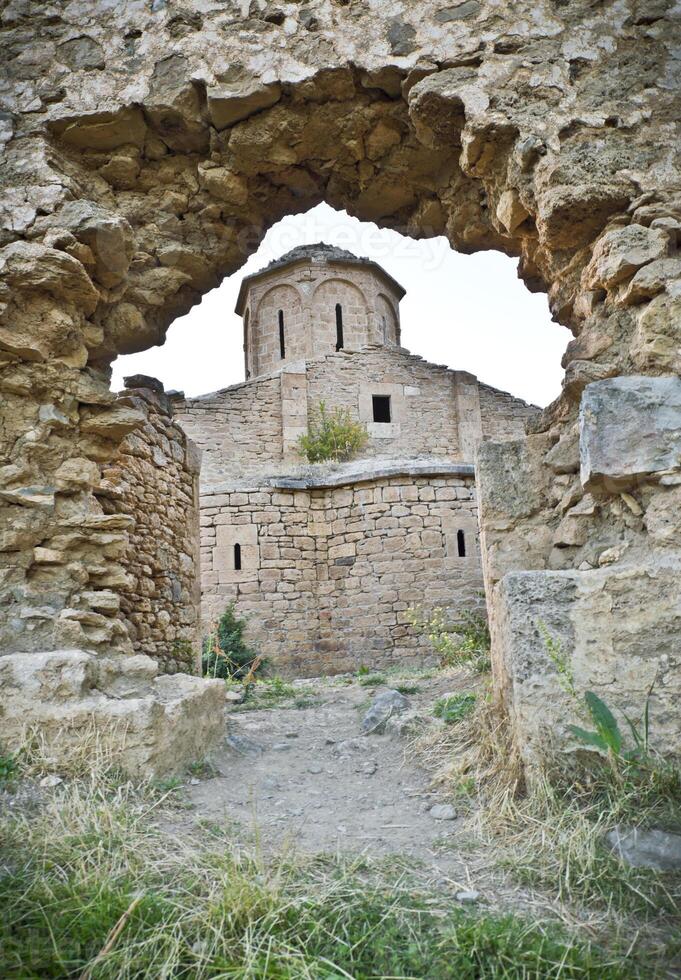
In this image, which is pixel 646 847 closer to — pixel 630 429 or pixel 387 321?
pixel 630 429

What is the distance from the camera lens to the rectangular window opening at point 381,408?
20.5 metres

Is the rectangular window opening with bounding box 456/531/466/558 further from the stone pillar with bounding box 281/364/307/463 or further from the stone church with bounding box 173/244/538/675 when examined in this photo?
the stone pillar with bounding box 281/364/307/463

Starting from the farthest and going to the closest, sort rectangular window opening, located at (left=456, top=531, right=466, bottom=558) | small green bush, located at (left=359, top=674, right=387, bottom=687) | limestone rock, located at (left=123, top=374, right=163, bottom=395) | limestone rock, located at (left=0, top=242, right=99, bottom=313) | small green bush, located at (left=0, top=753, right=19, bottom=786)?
rectangular window opening, located at (left=456, top=531, right=466, bottom=558) < small green bush, located at (left=359, top=674, right=387, bottom=687) < limestone rock, located at (left=123, top=374, right=163, bottom=395) < limestone rock, located at (left=0, top=242, right=99, bottom=313) < small green bush, located at (left=0, top=753, right=19, bottom=786)

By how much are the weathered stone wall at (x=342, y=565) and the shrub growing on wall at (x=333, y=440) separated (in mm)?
6875

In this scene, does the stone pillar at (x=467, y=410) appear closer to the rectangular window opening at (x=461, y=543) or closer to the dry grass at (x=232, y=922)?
the rectangular window opening at (x=461, y=543)

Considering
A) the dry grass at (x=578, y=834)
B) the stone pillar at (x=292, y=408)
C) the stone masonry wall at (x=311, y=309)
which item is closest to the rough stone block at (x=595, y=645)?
the dry grass at (x=578, y=834)

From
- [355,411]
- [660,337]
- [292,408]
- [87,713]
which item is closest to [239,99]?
[660,337]

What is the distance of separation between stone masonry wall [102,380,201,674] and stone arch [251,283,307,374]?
15339 mm

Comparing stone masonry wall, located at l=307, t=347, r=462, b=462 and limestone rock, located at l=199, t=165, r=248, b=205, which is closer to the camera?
limestone rock, located at l=199, t=165, r=248, b=205

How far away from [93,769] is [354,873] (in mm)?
1206

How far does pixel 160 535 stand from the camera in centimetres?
611

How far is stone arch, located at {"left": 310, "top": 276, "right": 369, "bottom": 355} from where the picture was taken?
72.1 feet

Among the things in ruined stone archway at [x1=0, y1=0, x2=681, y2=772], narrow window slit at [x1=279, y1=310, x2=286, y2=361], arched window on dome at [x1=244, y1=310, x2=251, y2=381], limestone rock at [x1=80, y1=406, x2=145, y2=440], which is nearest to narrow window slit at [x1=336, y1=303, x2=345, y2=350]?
narrow window slit at [x1=279, y1=310, x2=286, y2=361]

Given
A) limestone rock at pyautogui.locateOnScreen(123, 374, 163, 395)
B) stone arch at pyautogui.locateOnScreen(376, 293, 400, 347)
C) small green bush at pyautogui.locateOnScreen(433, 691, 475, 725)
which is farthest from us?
stone arch at pyautogui.locateOnScreen(376, 293, 400, 347)
